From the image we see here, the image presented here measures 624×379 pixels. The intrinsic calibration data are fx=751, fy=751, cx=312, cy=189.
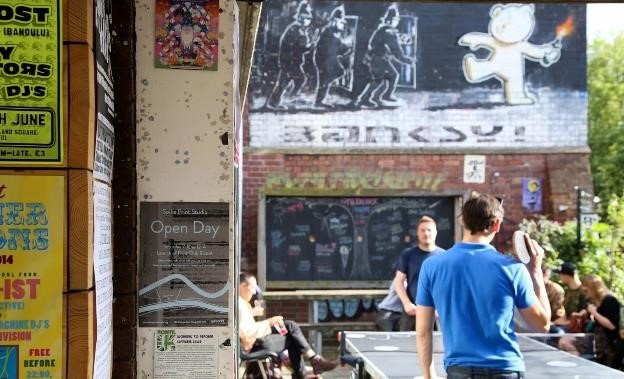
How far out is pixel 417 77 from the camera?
36.6 ft

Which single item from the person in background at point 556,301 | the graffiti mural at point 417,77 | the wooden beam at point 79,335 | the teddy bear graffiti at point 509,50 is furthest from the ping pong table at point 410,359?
the teddy bear graffiti at point 509,50

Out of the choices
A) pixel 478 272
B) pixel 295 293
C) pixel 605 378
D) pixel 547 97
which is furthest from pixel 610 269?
pixel 478 272

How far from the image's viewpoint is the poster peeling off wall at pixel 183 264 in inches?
95.9

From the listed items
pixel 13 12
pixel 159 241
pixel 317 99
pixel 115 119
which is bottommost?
pixel 159 241

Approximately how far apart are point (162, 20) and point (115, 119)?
14.1 inches

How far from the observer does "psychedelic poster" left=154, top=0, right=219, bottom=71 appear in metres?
2.45

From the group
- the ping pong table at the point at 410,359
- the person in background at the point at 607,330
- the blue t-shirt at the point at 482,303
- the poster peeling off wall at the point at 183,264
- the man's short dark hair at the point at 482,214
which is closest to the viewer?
the poster peeling off wall at the point at 183,264

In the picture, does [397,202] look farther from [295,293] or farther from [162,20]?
[162,20]

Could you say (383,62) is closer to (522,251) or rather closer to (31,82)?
(522,251)

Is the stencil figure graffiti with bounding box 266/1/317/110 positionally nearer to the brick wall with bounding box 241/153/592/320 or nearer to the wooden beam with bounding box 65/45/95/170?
the brick wall with bounding box 241/153/592/320

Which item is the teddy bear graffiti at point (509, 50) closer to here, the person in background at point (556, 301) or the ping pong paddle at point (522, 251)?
the person in background at point (556, 301)

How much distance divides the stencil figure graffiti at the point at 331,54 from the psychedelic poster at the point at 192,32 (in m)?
8.61

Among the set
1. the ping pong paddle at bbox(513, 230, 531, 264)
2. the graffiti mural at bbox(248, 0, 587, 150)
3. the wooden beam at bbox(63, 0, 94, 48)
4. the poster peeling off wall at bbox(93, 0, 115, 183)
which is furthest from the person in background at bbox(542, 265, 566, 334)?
the wooden beam at bbox(63, 0, 94, 48)

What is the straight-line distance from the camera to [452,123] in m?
11.2
